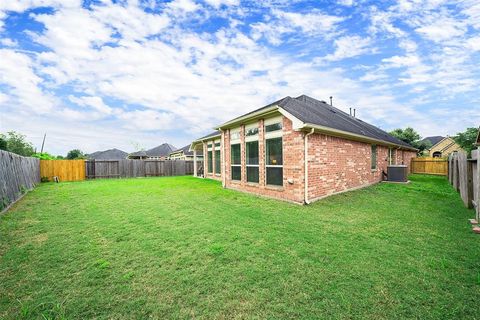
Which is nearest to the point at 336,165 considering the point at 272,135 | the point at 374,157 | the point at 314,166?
the point at 314,166

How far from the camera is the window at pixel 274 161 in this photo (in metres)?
8.13

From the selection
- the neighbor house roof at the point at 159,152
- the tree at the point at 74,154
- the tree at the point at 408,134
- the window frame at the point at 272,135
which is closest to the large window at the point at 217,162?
the window frame at the point at 272,135

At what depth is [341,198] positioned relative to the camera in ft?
26.1

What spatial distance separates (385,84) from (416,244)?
14045 mm

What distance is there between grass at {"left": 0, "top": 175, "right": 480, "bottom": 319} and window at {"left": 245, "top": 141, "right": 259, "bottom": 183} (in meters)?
3.46

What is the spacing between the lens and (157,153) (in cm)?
3991

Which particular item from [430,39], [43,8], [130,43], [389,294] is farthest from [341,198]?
[43,8]

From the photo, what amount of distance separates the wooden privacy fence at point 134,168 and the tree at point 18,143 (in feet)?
66.3

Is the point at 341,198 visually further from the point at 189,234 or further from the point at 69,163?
the point at 69,163

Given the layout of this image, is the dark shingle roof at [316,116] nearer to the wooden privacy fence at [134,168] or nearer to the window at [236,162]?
the window at [236,162]

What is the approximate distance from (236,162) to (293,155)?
12.9 ft

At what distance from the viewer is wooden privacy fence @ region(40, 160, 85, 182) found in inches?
688

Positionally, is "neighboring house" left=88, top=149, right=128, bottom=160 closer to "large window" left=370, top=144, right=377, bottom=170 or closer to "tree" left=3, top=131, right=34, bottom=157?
"tree" left=3, top=131, right=34, bottom=157

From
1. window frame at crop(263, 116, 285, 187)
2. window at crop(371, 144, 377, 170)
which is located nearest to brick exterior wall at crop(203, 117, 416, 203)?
window frame at crop(263, 116, 285, 187)
